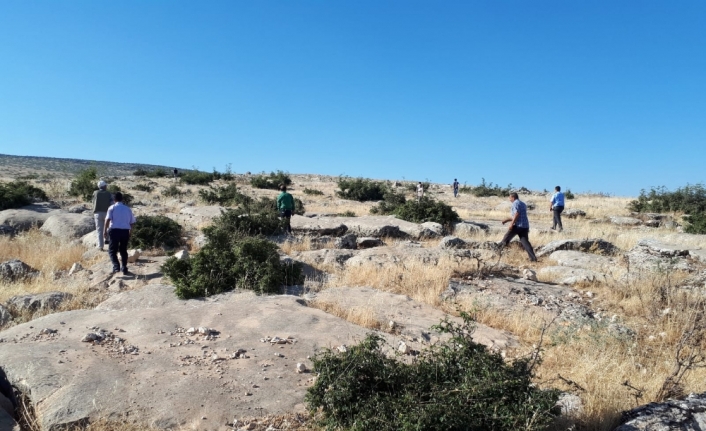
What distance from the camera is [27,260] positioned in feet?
34.0

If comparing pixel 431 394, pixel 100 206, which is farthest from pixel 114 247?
pixel 431 394

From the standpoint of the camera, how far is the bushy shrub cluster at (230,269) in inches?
320

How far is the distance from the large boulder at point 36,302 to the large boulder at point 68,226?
242 inches

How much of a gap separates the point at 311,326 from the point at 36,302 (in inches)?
180

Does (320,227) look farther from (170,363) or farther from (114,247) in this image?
(170,363)

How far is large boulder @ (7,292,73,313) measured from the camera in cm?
706

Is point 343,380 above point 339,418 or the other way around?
above

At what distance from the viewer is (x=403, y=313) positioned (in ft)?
23.4

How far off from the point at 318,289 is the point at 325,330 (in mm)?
2664

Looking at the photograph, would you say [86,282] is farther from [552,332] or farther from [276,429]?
[552,332]

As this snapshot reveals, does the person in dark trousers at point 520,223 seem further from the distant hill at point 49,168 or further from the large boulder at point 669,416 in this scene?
the distant hill at point 49,168

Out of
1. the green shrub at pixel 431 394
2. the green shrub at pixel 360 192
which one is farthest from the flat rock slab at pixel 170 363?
the green shrub at pixel 360 192

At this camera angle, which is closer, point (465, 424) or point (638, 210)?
point (465, 424)

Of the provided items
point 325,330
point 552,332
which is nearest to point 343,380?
point 325,330
